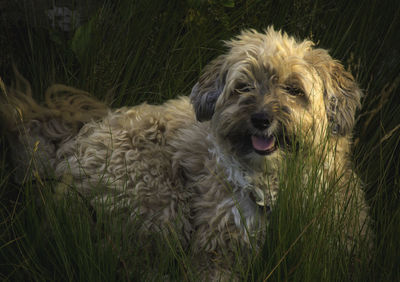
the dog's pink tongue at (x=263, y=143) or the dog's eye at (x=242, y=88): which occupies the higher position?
A: the dog's eye at (x=242, y=88)

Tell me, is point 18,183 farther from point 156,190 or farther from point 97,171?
point 156,190

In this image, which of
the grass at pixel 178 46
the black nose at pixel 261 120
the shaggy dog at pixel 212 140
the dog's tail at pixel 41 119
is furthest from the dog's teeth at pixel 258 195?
the dog's tail at pixel 41 119

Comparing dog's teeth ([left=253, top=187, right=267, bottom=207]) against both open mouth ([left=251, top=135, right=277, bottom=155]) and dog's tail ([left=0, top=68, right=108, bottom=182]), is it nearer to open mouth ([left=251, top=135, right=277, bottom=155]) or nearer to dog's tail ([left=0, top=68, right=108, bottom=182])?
open mouth ([left=251, top=135, right=277, bottom=155])

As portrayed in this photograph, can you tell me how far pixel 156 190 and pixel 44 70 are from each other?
69.7 inches

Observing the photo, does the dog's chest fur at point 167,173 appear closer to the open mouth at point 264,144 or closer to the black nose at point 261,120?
the open mouth at point 264,144

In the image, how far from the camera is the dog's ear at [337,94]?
3367 mm

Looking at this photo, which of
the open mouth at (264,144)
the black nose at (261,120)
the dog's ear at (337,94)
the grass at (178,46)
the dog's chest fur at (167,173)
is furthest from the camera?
the grass at (178,46)

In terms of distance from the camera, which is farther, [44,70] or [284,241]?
[44,70]

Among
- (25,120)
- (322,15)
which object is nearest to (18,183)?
(25,120)

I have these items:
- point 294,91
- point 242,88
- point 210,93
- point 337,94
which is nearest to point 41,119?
point 210,93

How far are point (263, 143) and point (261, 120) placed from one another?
194mm

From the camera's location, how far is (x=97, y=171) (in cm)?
370

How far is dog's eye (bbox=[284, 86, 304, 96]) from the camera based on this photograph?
10.9 feet

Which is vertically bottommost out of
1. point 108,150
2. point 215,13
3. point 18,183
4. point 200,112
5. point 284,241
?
point 18,183
